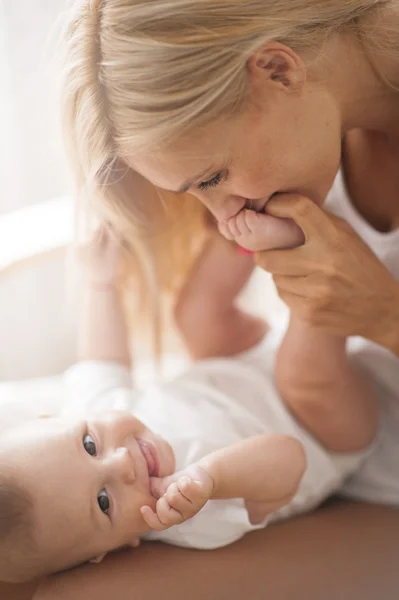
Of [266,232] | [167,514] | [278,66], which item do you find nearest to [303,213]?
[266,232]

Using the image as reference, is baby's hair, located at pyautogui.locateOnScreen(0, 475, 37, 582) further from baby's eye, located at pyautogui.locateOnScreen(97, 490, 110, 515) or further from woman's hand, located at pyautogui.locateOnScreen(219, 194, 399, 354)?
woman's hand, located at pyautogui.locateOnScreen(219, 194, 399, 354)

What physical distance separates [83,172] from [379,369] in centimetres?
56

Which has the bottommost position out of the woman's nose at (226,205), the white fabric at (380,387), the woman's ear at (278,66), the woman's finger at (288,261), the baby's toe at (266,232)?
the white fabric at (380,387)

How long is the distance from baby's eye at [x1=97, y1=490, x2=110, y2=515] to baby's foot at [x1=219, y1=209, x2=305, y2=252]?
14.6 inches

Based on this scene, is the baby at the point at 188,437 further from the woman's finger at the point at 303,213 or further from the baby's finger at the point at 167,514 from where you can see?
the woman's finger at the point at 303,213

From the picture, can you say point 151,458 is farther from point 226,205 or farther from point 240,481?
point 226,205

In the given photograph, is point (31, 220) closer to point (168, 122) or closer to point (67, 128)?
point (67, 128)

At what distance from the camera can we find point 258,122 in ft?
2.93

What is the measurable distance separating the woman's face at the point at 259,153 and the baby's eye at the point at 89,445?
1.12 feet

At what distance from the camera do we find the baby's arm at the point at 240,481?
954 millimetres

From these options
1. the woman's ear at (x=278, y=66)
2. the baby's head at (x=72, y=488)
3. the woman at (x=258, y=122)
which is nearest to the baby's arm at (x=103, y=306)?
the woman at (x=258, y=122)

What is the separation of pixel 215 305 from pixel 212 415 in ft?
0.97

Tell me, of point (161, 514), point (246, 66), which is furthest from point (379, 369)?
point (246, 66)

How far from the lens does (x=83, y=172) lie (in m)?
1.06
